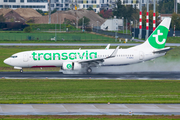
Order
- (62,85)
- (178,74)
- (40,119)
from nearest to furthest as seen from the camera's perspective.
Result: (40,119) < (62,85) < (178,74)

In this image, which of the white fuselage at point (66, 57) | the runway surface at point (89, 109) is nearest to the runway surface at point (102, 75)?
the white fuselage at point (66, 57)

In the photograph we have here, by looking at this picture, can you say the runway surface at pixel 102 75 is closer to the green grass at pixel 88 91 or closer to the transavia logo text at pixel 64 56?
the transavia logo text at pixel 64 56

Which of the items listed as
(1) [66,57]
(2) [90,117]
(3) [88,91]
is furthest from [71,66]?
(2) [90,117]

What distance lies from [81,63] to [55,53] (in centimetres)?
409

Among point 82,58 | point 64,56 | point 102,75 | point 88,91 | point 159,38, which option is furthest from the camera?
point 159,38

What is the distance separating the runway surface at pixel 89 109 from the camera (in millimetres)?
20406

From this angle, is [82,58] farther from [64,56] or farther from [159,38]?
[159,38]

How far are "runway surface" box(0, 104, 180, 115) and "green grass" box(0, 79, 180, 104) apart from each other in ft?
4.03

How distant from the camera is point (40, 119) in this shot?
744 inches

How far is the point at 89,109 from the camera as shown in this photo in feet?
70.6

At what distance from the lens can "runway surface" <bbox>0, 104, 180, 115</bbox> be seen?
20406 mm

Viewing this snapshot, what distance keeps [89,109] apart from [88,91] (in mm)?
7796

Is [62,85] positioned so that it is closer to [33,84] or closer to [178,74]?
[33,84]

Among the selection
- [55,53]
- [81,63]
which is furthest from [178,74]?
[55,53]
